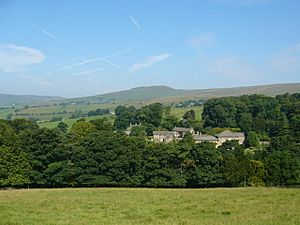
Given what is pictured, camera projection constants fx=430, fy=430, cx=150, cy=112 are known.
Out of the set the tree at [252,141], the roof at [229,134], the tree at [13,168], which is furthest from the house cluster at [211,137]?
the tree at [13,168]

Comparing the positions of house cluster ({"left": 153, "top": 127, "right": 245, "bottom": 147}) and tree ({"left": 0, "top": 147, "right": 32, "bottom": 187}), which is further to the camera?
house cluster ({"left": 153, "top": 127, "right": 245, "bottom": 147})

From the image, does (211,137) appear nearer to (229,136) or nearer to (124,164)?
(229,136)

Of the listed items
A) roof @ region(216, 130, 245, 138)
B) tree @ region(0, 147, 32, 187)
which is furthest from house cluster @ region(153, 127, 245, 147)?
tree @ region(0, 147, 32, 187)

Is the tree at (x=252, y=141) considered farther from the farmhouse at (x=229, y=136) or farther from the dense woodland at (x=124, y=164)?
the dense woodland at (x=124, y=164)

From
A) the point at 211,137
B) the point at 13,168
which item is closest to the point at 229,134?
the point at 211,137

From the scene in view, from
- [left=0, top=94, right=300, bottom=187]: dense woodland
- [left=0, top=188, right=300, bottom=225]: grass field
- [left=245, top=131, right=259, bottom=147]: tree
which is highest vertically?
[left=0, top=188, right=300, bottom=225]: grass field

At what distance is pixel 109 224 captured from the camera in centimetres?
1767

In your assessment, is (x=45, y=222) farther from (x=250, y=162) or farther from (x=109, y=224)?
(x=250, y=162)

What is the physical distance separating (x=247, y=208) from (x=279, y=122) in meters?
97.6

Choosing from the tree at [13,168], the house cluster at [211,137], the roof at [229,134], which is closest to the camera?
the tree at [13,168]

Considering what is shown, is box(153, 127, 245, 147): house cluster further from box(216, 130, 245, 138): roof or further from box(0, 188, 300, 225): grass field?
box(0, 188, 300, 225): grass field

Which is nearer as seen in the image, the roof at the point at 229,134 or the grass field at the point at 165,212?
the grass field at the point at 165,212

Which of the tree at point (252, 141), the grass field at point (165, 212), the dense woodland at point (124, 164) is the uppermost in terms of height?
the grass field at point (165, 212)

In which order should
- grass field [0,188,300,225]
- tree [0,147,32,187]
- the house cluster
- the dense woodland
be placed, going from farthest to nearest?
the house cluster → the dense woodland → tree [0,147,32,187] → grass field [0,188,300,225]
